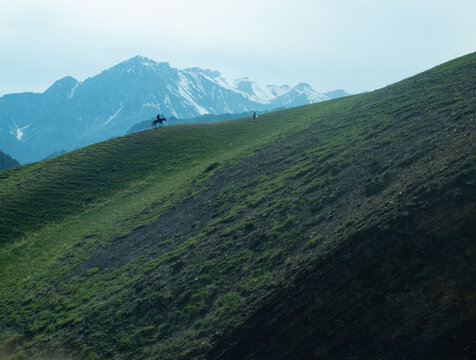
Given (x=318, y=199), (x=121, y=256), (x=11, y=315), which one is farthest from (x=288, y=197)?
(x=11, y=315)

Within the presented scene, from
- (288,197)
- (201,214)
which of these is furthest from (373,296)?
(201,214)

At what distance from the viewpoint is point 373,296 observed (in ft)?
49.2

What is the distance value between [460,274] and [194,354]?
13.1 m

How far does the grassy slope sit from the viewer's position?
19.7 meters

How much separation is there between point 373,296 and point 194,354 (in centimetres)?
Answer: 939

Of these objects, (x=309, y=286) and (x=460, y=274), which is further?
(x=309, y=286)

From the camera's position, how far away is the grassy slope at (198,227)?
19672 millimetres

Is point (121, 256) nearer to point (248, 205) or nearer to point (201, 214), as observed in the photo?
point (201, 214)

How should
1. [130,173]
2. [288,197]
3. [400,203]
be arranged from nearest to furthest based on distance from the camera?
1. [400,203]
2. [288,197]
3. [130,173]

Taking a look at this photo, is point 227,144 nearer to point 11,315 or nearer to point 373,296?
point 11,315

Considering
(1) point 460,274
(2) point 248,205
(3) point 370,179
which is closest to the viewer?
(1) point 460,274

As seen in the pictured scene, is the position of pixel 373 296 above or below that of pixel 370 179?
below

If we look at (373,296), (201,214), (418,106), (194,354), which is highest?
(418,106)

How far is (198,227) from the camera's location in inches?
1254
